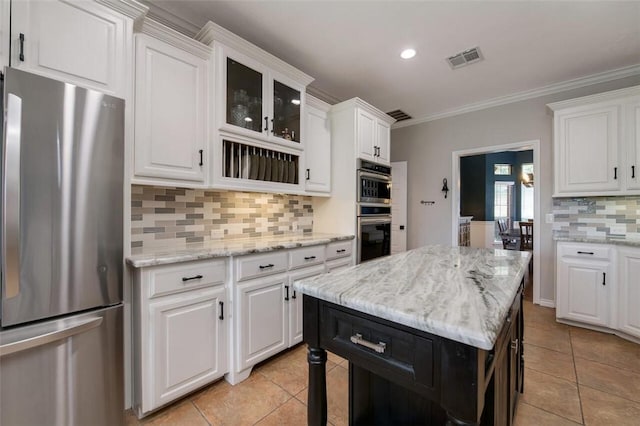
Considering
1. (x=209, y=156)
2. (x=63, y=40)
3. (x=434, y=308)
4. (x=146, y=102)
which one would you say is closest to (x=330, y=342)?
(x=434, y=308)

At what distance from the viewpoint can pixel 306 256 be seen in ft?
7.72

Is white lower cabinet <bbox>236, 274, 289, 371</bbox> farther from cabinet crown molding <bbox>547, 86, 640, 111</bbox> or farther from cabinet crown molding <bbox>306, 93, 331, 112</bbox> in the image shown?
cabinet crown molding <bbox>547, 86, 640, 111</bbox>

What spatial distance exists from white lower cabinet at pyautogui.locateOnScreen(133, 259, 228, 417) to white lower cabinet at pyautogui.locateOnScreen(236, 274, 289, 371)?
0.39 ft

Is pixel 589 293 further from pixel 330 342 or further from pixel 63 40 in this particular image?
pixel 63 40

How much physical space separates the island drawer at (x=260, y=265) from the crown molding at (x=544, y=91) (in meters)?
3.44

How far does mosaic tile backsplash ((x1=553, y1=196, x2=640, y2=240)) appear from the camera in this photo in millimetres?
2902

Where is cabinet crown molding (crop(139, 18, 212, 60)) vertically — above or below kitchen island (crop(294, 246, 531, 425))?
above

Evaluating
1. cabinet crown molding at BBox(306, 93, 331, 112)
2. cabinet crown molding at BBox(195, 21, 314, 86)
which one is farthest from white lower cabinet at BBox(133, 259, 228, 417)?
cabinet crown molding at BBox(306, 93, 331, 112)

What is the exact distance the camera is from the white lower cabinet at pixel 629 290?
244cm

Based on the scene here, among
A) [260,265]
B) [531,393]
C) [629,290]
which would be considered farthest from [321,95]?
[629,290]

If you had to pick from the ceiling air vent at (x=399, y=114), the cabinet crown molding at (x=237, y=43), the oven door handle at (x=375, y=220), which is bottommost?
the oven door handle at (x=375, y=220)

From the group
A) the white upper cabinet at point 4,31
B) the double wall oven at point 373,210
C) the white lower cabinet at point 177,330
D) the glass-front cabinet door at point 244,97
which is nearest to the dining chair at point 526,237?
the double wall oven at point 373,210

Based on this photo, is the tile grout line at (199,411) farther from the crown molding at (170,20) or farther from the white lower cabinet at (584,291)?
the white lower cabinet at (584,291)

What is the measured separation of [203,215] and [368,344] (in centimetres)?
185
